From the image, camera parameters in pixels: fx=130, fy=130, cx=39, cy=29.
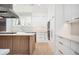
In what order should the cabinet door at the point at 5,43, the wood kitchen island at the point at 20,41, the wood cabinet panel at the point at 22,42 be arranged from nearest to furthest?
the cabinet door at the point at 5,43 → the wood kitchen island at the point at 20,41 → the wood cabinet panel at the point at 22,42

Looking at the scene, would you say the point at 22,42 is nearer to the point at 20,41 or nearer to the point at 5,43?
the point at 20,41

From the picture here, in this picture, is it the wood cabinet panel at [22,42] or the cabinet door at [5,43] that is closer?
the cabinet door at [5,43]

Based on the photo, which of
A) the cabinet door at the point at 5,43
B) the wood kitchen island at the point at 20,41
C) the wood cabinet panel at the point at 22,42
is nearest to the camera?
the cabinet door at the point at 5,43

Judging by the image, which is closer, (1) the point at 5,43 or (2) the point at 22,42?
(1) the point at 5,43

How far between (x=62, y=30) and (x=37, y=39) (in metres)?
0.67

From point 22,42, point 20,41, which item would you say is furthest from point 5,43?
point 22,42

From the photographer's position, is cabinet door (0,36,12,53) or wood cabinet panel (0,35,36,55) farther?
wood cabinet panel (0,35,36,55)

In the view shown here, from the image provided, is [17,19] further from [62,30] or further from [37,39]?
[62,30]

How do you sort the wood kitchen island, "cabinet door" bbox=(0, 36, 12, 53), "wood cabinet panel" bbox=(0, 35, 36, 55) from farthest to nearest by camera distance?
1. "wood cabinet panel" bbox=(0, 35, 36, 55)
2. the wood kitchen island
3. "cabinet door" bbox=(0, 36, 12, 53)

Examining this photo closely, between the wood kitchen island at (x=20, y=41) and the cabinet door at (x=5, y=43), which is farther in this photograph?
the wood kitchen island at (x=20, y=41)

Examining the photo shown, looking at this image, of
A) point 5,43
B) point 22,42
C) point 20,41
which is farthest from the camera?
→ point 22,42

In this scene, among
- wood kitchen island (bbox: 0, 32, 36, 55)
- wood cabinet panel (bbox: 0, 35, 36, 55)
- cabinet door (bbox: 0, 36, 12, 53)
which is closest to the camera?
cabinet door (bbox: 0, 36, 12, 53)
